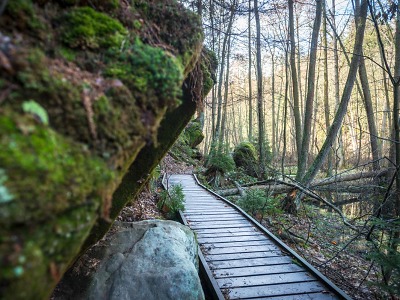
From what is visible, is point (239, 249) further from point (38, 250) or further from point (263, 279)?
point (38, 250)

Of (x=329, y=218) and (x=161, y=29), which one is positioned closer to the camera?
(x=161, y=29)

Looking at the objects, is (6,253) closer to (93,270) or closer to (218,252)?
(93,270)

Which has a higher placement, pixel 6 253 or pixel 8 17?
pixel 8 17

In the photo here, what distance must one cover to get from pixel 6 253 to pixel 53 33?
1.29m

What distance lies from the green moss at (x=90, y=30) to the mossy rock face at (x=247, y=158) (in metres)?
14.9

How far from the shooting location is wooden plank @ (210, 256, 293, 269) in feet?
17.1

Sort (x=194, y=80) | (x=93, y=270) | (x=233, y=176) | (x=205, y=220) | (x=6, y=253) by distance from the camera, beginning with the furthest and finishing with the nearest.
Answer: (x=233, y=176) < (x=205, y=220) < (x=93, y=270) < (x=194, y=80) < (x=6, y=253)

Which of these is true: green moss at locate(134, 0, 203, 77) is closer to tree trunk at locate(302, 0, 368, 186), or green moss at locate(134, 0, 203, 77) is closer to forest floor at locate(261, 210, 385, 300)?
forest floor at locate(261, 210, 385, 300)

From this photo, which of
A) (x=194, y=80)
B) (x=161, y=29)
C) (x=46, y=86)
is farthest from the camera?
(x=194, y=80)

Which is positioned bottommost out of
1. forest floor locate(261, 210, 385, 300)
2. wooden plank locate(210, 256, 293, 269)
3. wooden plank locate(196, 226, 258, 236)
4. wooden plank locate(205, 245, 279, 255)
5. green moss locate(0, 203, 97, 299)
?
forest floor locate(261, 210, 385, 300)

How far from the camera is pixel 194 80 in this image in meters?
3.25

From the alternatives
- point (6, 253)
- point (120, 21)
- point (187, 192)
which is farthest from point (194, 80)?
point (187, 192)

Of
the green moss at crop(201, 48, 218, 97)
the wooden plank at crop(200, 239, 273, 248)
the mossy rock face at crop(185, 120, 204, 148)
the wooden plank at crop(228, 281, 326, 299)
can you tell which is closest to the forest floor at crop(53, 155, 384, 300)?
the wooden plank at crop(228, 281, 326, 299)

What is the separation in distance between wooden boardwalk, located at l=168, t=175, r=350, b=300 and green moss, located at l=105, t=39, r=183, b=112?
3502 millimetres
